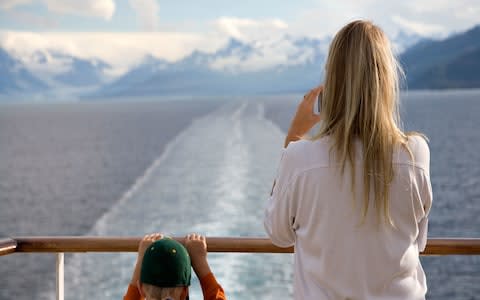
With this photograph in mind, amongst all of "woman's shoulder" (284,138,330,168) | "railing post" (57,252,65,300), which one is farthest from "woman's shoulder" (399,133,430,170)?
"railing post" (57,252,65,300)

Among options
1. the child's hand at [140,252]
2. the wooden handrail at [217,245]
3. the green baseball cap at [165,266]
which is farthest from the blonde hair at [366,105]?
the wooden handrail at [217,245]

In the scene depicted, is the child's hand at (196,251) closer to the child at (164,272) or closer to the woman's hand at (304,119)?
the child at (164,272)

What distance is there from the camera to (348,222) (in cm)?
149

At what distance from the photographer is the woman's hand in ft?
5.34

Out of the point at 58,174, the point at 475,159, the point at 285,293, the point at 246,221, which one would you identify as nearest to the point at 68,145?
the point at 58,174

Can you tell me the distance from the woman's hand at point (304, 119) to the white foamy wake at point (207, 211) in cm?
832

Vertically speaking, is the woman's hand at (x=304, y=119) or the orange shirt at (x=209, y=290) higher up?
the woman's hand at (x=304, y=119)

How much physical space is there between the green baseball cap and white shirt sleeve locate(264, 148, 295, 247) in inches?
8.9

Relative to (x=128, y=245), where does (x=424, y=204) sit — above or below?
above

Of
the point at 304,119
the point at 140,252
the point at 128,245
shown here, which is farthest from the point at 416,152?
the point at 128,245

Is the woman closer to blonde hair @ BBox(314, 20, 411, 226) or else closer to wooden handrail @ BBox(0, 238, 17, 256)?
blonde hair @ BBox(314, 20, 411, 226)

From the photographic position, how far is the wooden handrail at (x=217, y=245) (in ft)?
7.11

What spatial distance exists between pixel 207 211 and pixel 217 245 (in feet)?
48.7

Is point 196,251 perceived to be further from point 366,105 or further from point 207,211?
point 207,211
